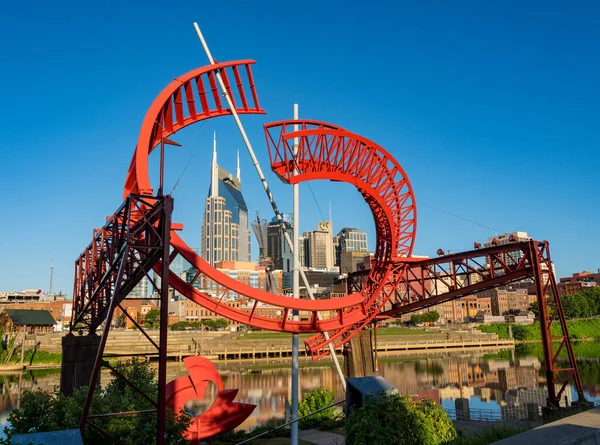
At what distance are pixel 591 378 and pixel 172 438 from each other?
5479 cm

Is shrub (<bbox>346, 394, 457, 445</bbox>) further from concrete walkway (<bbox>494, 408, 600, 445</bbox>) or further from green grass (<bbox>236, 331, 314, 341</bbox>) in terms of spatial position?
green grass (<bbox>236, 331, 314, 341</bbox>)

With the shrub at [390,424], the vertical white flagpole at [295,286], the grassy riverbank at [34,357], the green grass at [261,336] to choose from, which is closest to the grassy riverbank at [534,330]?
the green grass at [261,336]

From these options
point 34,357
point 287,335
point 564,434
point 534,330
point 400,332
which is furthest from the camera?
point 534,330

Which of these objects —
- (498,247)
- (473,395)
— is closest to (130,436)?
(498,247)

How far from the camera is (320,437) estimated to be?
22531 mm

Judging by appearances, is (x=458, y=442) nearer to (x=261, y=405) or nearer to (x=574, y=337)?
(x=261, y=405)

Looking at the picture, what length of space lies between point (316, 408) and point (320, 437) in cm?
453

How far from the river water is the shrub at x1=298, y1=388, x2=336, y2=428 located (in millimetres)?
6018

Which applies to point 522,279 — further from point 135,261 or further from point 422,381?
point 422,381

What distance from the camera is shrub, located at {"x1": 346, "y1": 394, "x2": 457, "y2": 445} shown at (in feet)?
35.2

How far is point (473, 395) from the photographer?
4772cm

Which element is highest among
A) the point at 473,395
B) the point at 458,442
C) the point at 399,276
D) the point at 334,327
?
the point at 399,276

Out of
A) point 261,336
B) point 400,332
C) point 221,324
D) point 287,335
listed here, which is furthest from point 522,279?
point 221,324

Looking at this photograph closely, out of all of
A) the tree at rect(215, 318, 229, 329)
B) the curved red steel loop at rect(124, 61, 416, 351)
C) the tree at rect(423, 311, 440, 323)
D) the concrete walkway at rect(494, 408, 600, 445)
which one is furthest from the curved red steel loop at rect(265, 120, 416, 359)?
the tree at rect(423, 311, 440, 323)
